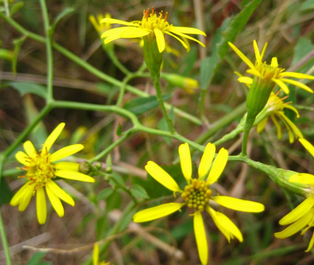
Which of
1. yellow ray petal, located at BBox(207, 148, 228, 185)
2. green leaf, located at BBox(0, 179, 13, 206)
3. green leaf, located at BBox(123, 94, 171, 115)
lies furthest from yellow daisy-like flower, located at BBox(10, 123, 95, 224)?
yellow ray petal, located at BBox(207, 148, 228, 185)

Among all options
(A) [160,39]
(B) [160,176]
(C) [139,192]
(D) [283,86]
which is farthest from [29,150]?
(D) [283,86]

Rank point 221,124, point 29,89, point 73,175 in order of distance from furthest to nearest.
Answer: point 29,89 → point 221,124 → point 73,175

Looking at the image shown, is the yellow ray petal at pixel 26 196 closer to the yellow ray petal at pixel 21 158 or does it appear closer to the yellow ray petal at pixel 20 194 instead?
Result: the yellow ray petal at pixel 20 194

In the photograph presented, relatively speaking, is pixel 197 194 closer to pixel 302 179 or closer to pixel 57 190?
pixel 302 179

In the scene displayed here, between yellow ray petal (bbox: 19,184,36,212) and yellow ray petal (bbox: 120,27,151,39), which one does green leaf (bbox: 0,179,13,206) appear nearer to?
yellow ray petal (bbox: 19,184,36,212)

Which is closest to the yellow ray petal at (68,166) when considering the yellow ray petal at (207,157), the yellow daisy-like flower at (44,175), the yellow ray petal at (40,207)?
the yellow daisy-like flower at (44,175)

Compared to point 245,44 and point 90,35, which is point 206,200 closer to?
point 245,44
